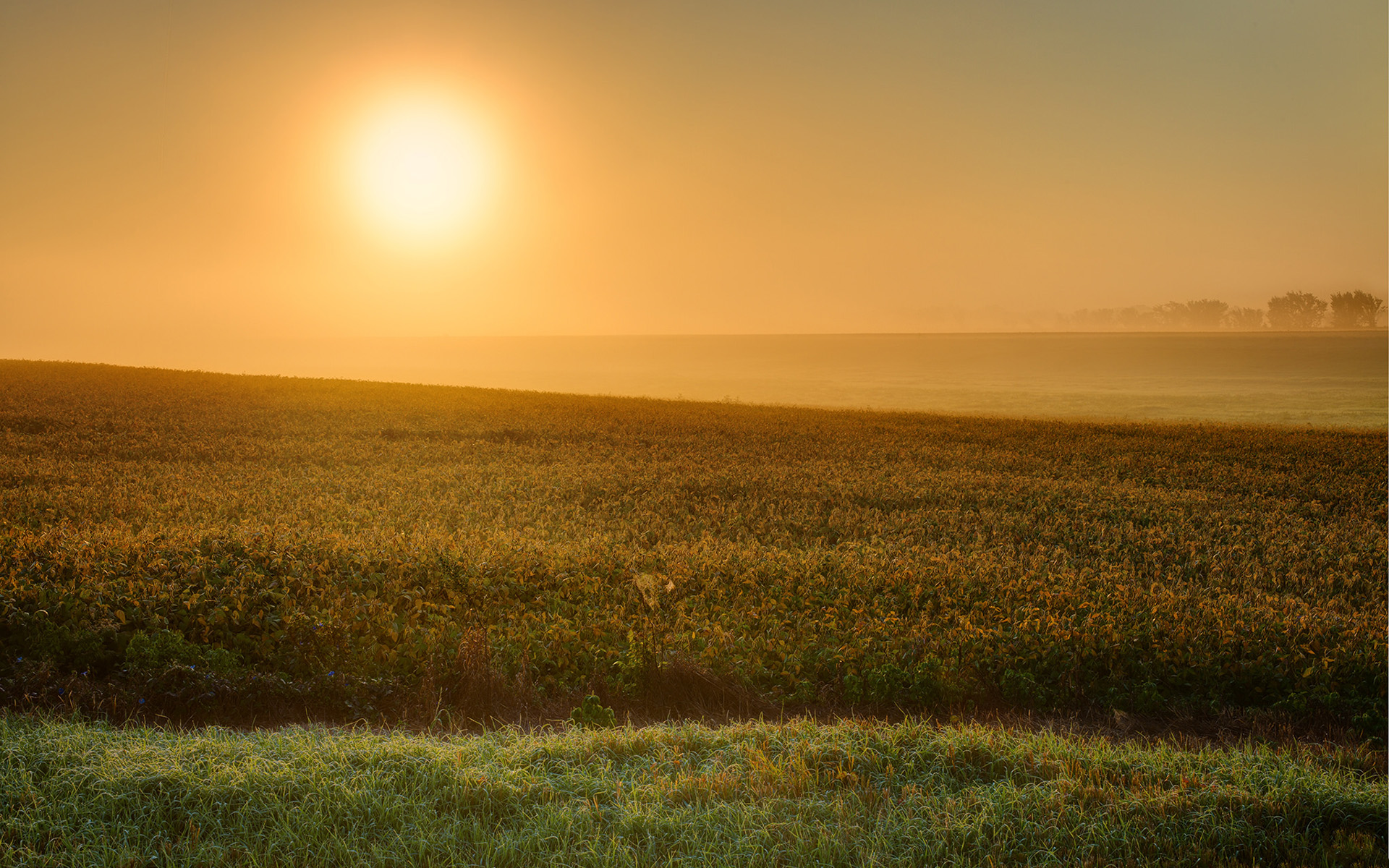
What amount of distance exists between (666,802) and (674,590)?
5.36 meters

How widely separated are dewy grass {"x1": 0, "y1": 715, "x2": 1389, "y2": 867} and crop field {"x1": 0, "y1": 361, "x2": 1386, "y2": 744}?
1.76m

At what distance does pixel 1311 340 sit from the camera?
333 ft

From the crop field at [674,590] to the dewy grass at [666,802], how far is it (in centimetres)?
176

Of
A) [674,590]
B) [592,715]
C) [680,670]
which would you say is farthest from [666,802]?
[674,590]

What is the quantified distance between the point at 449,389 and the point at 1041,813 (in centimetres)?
4250

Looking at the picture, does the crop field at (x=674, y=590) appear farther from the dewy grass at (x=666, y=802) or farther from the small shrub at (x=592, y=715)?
the dewy grass at (x=666, y=802)

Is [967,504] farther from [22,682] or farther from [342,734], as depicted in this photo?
[22,682]

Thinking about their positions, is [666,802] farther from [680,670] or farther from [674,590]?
[674,590]

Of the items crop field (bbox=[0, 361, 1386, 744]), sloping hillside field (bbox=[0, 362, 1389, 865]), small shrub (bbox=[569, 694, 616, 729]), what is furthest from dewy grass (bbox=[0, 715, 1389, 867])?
crop field (bbox=[0, 361, 1386, 744])

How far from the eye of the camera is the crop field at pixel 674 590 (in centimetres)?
832

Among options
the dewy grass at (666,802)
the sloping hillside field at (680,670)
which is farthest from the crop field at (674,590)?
the dewy grass at (666,802)

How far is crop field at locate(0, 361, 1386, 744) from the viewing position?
27.3 feet

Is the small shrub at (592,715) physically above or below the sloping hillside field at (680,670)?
below

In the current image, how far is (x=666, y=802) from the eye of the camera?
535 centimetres
